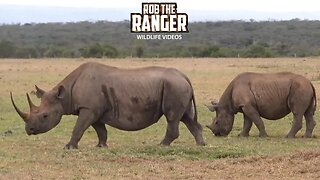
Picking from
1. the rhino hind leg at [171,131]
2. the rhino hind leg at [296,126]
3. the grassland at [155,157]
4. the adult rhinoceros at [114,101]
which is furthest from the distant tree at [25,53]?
the rhino hind leg at [171,131]

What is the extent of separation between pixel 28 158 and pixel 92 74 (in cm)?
227

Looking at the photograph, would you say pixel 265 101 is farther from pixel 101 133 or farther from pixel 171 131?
pixel 101 133

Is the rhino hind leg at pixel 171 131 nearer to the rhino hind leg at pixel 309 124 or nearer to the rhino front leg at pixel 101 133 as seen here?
the rhino front leg at pixel 101 133

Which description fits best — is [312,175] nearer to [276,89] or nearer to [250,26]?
[276,89]

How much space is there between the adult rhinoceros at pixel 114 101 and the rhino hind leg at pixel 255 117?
11.6 feet

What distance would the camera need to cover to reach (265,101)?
698 inches

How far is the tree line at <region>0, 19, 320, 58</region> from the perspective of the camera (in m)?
64.5

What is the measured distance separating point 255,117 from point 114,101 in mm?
4460

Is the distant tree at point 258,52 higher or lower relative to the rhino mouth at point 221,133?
lower

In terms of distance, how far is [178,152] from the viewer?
43.2 feet

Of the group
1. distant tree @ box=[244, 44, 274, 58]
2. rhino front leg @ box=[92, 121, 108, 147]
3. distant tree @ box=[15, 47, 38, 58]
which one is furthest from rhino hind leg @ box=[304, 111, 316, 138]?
distant tree @ box=[15, 47, 38, 58]

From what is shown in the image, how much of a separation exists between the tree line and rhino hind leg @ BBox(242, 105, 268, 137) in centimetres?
4192

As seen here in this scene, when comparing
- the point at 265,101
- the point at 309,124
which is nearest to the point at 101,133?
the point at 265,101

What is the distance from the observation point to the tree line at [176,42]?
212ft
